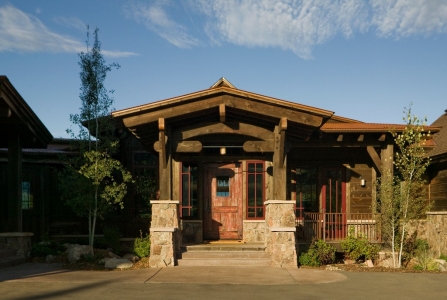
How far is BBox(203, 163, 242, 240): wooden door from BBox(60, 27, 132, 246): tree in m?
2.64

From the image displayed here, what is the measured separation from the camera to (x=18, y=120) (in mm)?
12211

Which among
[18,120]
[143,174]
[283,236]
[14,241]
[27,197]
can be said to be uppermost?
[18,120]

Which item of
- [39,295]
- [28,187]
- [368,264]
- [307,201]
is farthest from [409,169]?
[28,187]

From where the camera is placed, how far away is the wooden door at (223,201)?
14.6 meters

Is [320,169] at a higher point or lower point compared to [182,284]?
higher

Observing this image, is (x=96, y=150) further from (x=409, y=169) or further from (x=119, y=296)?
(x=409, y=169)

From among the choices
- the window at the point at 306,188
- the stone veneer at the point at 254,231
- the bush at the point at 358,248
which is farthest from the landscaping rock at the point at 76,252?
the bush at the point at 358,248

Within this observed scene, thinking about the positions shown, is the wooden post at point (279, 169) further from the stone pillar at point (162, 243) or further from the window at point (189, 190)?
the window at point (189, 190)

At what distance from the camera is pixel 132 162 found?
1605 centimetres

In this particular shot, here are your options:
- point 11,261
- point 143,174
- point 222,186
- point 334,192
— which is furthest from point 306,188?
point 11,261

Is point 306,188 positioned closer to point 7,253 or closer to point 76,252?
point 76,252

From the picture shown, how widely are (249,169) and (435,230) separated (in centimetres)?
617

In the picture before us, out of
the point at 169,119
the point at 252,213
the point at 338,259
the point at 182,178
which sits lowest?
the point at 338,259

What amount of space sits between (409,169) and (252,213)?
4.83 meters
